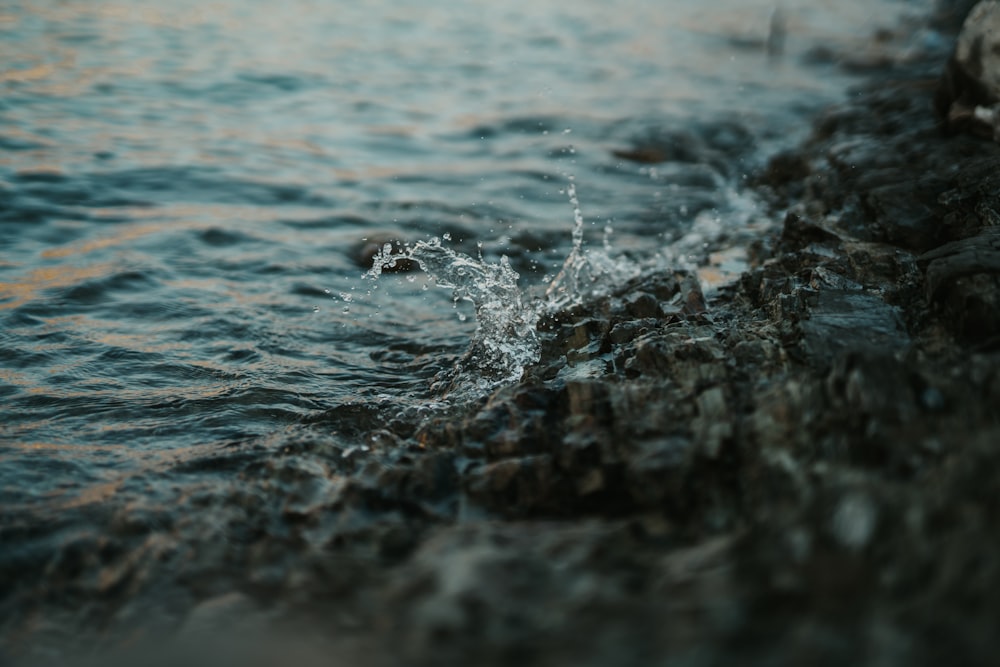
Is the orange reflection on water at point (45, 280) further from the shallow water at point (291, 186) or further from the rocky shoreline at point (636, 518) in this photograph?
the rocky shoreline at point (636, 518)

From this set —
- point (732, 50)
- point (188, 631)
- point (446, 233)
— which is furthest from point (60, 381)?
point (732, 50)

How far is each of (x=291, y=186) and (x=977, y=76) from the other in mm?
4698

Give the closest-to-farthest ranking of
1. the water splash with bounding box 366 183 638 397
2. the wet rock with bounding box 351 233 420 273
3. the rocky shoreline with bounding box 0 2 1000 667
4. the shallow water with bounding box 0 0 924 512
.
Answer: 1. the rocky shoreline with bounding box 0 2 1000 667
2. the shallow water with bounding box 0 0 924 512
3. the water splash with bounding box 366 183 638 397
4. the wet rock with bounding box 351 233 420 273

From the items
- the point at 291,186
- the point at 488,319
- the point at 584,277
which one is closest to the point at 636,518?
the point at 488,319

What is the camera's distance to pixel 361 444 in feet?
9.96

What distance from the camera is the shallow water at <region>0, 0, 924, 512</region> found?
3.52m

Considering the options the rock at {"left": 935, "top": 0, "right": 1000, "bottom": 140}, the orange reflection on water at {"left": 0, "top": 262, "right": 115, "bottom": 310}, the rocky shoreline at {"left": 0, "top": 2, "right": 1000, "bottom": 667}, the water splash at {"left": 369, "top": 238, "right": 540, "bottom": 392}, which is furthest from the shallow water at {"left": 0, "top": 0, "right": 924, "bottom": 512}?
the rock at {"left": 935, "top": 0, "right": 1000, "bottom": 140}

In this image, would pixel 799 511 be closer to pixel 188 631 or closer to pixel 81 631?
pixel 188 631

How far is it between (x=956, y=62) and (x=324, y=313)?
15.0 feet

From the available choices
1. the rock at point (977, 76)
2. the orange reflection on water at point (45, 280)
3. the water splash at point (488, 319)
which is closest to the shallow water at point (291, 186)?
the orange reflection on water at point (45, 280)

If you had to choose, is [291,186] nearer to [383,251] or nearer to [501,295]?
[383,251]

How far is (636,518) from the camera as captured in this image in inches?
88.6

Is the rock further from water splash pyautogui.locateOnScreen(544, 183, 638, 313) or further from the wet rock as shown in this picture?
the wet rock

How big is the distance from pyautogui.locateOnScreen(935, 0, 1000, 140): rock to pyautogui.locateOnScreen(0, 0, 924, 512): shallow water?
4.75 feet
